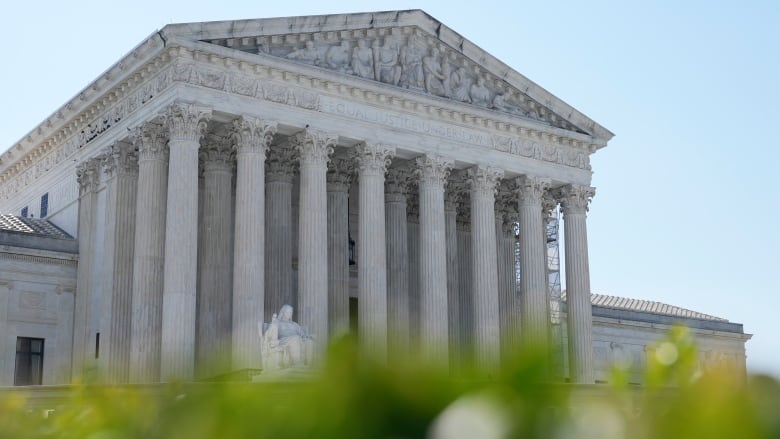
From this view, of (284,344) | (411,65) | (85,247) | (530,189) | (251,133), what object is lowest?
(284,344)

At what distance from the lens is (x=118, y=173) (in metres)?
43.0

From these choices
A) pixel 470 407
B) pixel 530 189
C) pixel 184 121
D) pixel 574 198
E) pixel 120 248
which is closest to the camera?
pixel 470 407

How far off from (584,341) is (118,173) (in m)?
21.1

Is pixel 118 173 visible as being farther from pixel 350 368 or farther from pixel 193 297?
pixel 350 368

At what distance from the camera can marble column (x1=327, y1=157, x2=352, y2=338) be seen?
4591 cm

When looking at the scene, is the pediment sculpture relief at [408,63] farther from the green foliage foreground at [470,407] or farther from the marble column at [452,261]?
the green foliage foreground at [470,407]

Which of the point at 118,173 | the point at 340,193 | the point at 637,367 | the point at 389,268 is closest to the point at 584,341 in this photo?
the point at 389,268

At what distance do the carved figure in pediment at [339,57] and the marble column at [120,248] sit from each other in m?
8.30

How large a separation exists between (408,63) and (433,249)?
777 cm

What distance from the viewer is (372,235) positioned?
43188 mm

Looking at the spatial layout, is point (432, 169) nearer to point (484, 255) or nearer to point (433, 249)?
point (433, 249)

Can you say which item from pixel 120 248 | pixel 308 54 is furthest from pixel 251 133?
pixel 120 248

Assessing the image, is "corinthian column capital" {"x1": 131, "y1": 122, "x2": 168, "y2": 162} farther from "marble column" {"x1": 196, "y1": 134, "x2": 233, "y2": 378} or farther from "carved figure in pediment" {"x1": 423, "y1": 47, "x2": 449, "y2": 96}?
"carved figure in pediment" {"x1": 423, "y1": 47, "x2": 449, "y2": 96}

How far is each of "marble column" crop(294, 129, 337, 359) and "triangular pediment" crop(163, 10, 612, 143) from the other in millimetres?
3206
